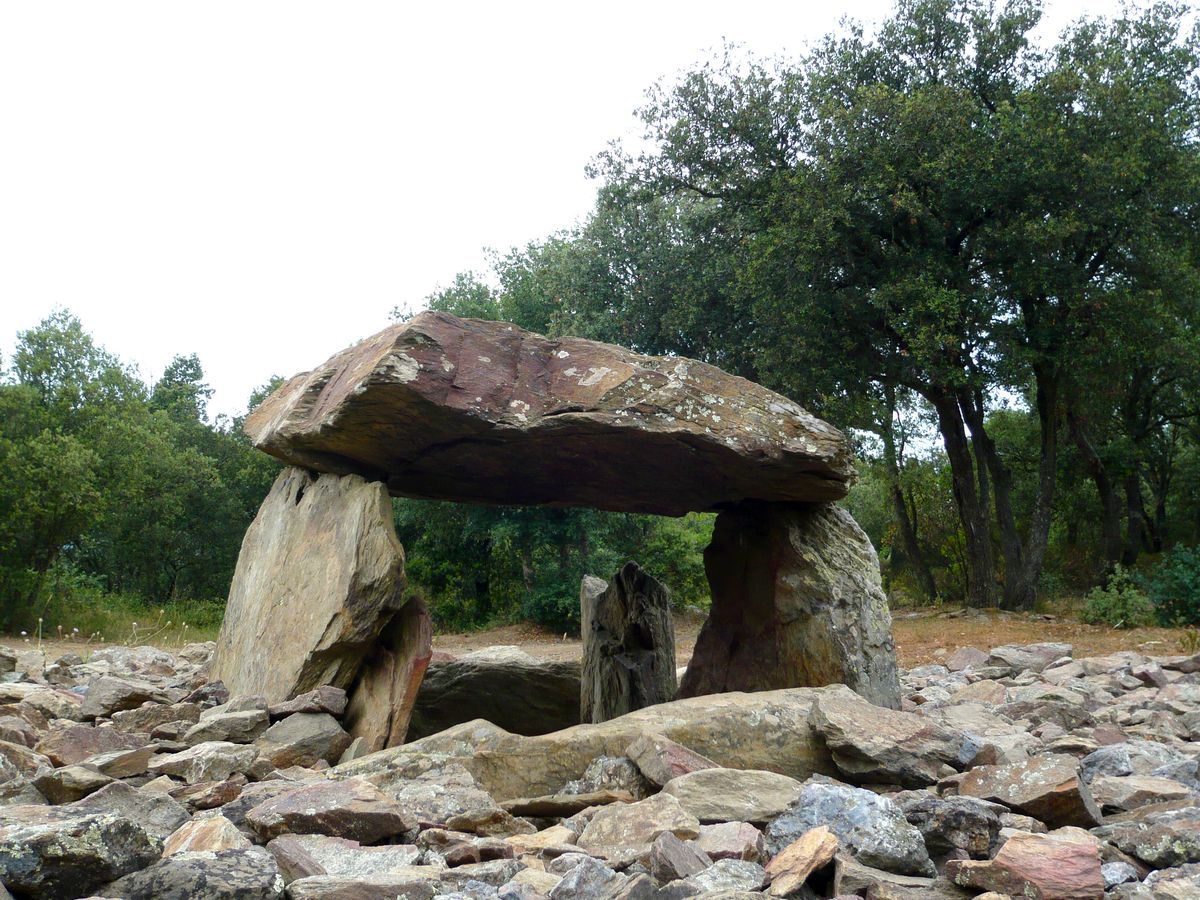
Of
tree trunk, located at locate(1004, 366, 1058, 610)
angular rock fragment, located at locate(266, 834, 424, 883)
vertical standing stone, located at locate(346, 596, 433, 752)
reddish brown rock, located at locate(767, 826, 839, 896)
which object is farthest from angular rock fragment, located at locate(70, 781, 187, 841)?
tree trunk, located at locate(1004, 366, 1058, 610)

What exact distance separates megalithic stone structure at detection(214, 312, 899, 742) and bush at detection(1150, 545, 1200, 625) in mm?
9291

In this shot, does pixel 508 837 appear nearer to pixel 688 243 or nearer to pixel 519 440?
pixel 519 440

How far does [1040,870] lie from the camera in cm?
272

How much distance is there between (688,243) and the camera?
757 inches

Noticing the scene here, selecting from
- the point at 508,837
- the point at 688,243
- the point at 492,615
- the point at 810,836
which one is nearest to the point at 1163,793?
the point at 810,836

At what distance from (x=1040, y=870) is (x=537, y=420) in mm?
3448

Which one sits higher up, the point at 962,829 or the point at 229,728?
the point at 229,728

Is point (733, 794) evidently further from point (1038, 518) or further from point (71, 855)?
point (1038, 518)

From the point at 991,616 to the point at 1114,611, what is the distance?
1908 mm

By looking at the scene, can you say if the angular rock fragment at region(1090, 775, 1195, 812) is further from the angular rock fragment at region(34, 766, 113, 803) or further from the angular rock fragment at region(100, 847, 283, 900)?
the angular rock fragment at region(34, 766, 113, 803)

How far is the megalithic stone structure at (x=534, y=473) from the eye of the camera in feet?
18.0

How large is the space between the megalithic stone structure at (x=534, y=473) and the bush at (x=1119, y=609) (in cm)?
930

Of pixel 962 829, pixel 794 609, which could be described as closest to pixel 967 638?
pixel 794 609

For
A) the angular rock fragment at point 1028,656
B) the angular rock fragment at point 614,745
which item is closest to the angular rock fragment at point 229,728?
the angular rock fragment at point 614,745
